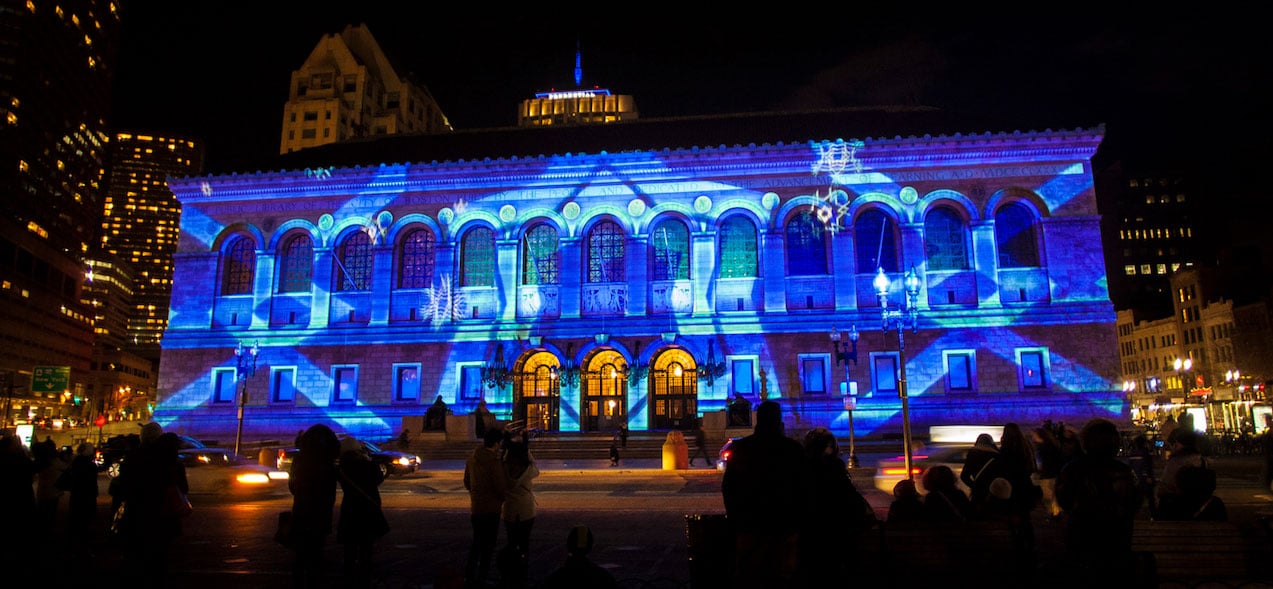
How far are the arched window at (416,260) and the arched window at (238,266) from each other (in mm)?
8074

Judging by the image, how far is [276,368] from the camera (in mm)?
40469

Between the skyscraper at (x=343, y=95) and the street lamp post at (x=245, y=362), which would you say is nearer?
the street lamp post at (x=245, y=362)

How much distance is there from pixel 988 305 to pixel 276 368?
1355 inches

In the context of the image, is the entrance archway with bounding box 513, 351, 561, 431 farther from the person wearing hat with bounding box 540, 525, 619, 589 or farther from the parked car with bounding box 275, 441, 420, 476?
the person wearing hat with bounding box 540, 525, 619, 589

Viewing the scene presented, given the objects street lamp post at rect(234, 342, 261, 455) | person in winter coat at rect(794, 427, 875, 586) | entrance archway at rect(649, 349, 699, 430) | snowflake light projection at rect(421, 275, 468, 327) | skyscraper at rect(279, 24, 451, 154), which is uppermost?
skyscraper at rect(279, 24, 451, 154)

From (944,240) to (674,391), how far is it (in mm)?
14613

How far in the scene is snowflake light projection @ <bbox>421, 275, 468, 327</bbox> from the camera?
39.6 metres

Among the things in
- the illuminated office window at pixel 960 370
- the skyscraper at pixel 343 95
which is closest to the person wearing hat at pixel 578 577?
the illuminated office window at pixel 960 370

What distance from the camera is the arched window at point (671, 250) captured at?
128 ft

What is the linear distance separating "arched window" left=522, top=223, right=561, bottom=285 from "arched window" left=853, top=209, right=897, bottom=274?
1454cm

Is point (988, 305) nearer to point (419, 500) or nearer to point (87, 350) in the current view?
point (419, 500)

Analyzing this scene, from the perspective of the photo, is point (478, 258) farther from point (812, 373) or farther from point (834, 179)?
point (834, 179)

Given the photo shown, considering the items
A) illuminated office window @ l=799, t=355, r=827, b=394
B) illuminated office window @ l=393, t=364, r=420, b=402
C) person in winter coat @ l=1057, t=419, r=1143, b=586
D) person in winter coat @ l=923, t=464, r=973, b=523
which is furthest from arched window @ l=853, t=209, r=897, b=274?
person in winter coat @ l=1057, t=419, r=1143, b=586

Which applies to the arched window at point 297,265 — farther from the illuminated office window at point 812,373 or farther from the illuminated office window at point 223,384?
the illuminated office window at point 812,373
